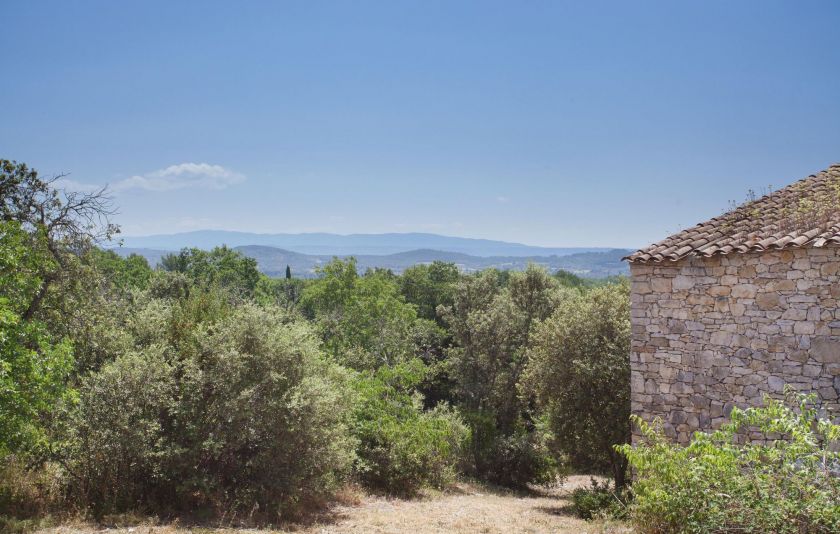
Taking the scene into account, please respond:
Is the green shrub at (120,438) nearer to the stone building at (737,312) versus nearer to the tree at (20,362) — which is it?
the tree at (20,362)

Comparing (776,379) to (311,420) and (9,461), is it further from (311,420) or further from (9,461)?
(9,461)

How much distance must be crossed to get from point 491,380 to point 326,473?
1694cm

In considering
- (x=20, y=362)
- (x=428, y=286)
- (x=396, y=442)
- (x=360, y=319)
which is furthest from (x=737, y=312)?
(x=428, y=286)

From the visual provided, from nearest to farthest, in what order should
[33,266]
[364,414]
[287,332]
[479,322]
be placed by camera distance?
[33,266] → [287,332] → [364,414] → [479,322]

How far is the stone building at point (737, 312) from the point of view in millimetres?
10227

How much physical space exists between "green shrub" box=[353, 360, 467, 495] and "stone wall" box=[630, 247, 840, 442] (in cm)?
775

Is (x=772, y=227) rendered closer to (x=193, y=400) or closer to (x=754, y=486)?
(x=754, y=486)

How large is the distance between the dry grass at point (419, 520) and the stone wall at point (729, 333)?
311 cm

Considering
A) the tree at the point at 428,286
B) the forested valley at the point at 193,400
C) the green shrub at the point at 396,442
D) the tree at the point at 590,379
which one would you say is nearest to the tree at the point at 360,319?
the green shrub at the point at 396,442

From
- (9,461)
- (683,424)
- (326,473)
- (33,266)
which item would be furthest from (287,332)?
(683,424)

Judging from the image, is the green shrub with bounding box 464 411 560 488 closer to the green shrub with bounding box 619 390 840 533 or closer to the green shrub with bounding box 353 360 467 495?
the green shrub with bounding box 353 360 467 495

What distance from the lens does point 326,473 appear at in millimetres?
12914

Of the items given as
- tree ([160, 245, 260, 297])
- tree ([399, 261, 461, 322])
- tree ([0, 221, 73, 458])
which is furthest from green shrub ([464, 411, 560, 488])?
tree ([160, 245, 260, 297])

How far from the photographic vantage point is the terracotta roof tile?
34.5ft
